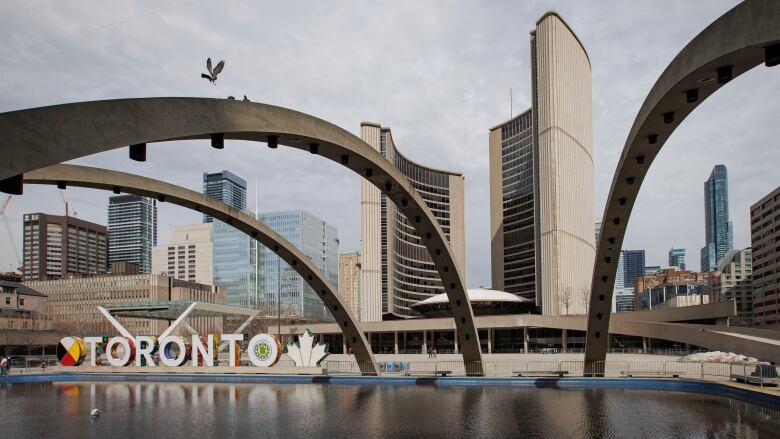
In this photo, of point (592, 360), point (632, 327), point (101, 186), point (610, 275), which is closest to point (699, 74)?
point (610, 275)

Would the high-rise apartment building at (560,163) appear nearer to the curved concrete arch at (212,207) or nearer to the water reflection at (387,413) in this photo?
the curved concrete arch at (212,207)

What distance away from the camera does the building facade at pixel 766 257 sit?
128387 mm

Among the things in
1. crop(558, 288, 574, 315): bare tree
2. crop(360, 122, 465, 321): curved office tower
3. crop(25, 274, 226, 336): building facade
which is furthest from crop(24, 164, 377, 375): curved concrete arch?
crop(25, 274, 226, 336): building facade

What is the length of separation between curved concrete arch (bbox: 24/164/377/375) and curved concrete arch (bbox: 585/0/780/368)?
17222 millimetres

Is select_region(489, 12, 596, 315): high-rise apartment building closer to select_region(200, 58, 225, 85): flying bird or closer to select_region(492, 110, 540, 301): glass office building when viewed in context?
select_region(492, 110, 540, 301): glass office building

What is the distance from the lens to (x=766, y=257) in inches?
5379

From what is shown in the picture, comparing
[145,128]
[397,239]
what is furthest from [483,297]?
[145,128]

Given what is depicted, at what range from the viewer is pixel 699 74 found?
14.5 meters

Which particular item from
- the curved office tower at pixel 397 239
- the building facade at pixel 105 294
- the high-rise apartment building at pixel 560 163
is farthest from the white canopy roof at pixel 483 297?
the building facade at pixel 105 294

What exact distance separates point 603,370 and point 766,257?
4643 inches

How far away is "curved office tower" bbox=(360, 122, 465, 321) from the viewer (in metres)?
141

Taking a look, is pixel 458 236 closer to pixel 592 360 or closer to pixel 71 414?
pixel 592 360

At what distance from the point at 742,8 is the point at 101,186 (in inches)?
866

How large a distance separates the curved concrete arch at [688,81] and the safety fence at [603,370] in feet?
31.5
